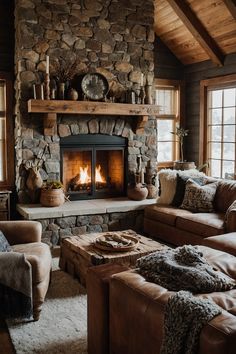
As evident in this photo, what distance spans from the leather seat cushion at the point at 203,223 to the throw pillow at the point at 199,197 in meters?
0.18

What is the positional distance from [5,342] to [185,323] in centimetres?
151

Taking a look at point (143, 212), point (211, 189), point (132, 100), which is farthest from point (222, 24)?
point (143, 212)

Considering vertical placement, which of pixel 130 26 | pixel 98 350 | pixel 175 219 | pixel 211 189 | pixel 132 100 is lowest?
pixel 98 350

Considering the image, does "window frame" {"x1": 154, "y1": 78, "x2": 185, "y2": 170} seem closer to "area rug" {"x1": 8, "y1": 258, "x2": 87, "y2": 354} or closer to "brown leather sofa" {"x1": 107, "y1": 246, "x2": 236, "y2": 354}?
"area rug" {"x1": 8, "y1": 258, "x2": 87, "y2": 354}

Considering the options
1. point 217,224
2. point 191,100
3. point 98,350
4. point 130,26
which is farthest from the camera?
point 191,100

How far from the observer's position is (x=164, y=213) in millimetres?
5176

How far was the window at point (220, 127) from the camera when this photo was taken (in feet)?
21.5

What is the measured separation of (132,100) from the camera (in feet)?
19.5

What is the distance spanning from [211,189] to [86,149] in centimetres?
191

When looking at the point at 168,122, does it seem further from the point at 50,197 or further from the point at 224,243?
the point at 224,243

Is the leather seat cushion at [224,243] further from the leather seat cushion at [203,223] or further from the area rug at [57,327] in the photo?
the area rug at [57,327]

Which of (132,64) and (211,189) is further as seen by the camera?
(132,64)

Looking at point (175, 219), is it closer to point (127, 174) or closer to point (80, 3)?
point (127, 174)

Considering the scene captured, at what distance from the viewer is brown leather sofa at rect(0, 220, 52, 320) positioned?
10.1 ft
